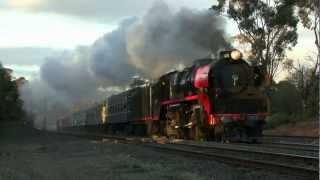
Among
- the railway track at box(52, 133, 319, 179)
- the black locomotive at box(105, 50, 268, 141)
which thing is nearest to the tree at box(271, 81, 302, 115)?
the black locomotive at box(105, 50, 268, 141)

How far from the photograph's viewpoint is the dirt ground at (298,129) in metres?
41.6

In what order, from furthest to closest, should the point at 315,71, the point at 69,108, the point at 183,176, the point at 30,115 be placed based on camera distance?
1. the point at 30,115
2. the point at 69,108
3. the point at 315,71
4. the point at 183,176

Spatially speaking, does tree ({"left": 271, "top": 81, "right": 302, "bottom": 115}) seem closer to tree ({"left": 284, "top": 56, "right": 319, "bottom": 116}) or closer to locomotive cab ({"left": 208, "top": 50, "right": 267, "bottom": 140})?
tree ({"left": 284, "top": 56, "right": 319, "bottom": 116})

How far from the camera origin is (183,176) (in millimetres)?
13805

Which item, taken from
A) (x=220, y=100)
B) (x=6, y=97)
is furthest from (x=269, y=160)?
(x=6, y=97)

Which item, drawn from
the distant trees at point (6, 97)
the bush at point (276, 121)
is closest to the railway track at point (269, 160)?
the bush at point (276, 121)

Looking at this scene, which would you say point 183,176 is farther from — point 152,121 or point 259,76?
point 152,121

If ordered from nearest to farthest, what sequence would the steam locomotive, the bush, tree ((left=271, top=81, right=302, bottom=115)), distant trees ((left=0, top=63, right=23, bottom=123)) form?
the steam locomotive, the bush, distant trees ((left=0, top=63, right=23, bottom=123)), tree ((left=271, top=81, right=302, bottom=115))

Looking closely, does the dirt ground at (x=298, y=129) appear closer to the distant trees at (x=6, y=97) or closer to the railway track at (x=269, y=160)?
the railway track at (x=269, y=160)

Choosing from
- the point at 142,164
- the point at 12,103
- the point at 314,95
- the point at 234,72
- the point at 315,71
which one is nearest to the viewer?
the point at 142,164

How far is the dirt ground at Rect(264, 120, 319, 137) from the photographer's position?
41631mm

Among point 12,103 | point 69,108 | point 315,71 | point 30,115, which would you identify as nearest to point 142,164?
point 315,71

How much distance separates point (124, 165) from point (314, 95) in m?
39.1

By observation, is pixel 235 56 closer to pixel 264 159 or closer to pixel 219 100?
pixel 219 100
